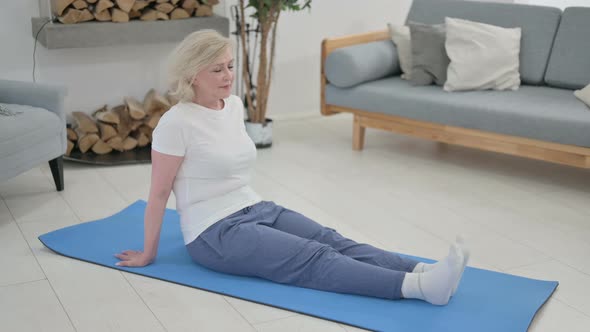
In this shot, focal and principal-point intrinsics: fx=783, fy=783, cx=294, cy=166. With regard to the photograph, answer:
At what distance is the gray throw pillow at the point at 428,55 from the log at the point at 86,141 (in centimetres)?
180

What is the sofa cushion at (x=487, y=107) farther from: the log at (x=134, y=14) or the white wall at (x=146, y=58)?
the log at (x=134, y=14)

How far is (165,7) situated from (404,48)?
1383 mm

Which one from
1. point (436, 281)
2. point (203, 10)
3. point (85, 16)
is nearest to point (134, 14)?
point (85, 16)

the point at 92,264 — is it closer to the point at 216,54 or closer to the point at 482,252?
the point at 216,54

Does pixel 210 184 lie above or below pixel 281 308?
above

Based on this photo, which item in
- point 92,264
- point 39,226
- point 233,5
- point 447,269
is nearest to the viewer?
point 447,269

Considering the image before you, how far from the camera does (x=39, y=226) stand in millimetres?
3287

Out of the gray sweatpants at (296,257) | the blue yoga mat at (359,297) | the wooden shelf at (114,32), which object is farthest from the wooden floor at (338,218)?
the wooden shelf at (114,32)

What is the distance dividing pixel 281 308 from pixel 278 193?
4.25 feet

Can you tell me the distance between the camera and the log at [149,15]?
4281 mm

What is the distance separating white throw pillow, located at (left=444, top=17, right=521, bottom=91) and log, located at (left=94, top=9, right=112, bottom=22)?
1836 millimetres

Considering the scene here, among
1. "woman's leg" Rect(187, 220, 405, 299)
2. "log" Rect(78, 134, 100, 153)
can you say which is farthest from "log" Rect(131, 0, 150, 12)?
"woman's leg" Rect(187, 220, 405, 299)

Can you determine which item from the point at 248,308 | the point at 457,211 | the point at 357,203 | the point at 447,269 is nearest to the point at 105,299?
the point at 248,308

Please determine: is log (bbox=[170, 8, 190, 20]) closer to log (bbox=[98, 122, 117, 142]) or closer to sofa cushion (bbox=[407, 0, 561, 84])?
log (bbox=[98, 122, 117, 142])
